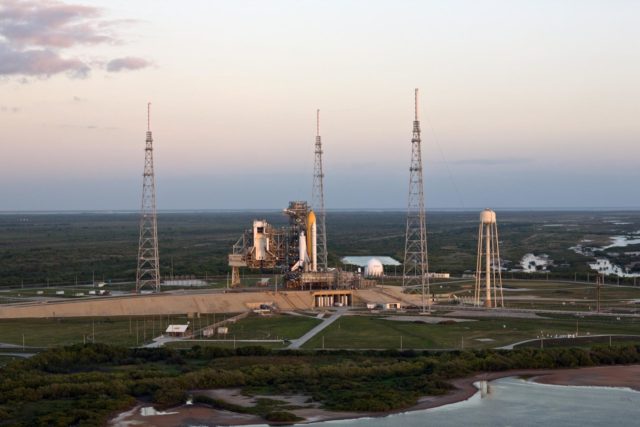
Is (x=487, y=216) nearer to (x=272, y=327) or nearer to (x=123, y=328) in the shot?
(x=272, y=327)

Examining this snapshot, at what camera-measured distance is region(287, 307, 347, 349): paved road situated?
248 ft

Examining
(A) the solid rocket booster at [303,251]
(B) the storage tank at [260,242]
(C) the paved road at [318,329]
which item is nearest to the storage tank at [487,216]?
(C) the paved road at [318,329]

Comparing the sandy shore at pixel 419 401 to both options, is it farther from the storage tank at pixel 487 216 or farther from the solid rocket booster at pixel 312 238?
the solid rocket booster at pixel 312 238

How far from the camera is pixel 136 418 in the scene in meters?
53.4

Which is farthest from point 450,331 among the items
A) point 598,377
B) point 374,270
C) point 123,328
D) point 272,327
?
point 374,270

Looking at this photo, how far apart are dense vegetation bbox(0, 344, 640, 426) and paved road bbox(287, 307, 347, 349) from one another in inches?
182

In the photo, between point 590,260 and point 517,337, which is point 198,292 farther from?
point 590,260

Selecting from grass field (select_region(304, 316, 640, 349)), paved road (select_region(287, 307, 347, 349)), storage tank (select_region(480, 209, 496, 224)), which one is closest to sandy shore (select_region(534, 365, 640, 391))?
grass field (select_region(304, 316, 640, 349))

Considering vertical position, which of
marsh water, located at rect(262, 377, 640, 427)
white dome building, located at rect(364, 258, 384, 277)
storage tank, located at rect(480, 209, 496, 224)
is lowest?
marsh water, located at rect(262, 377, 640, 427)

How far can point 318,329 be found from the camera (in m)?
83.9

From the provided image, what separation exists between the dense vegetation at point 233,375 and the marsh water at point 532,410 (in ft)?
8.18

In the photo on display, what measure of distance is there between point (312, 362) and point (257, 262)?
43.4 m

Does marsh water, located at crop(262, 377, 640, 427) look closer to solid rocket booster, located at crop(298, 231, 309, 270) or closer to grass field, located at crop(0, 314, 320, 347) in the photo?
grass field, located at crop(0, 314, 320, 347)

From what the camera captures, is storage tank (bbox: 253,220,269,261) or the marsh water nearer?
the marsh water
